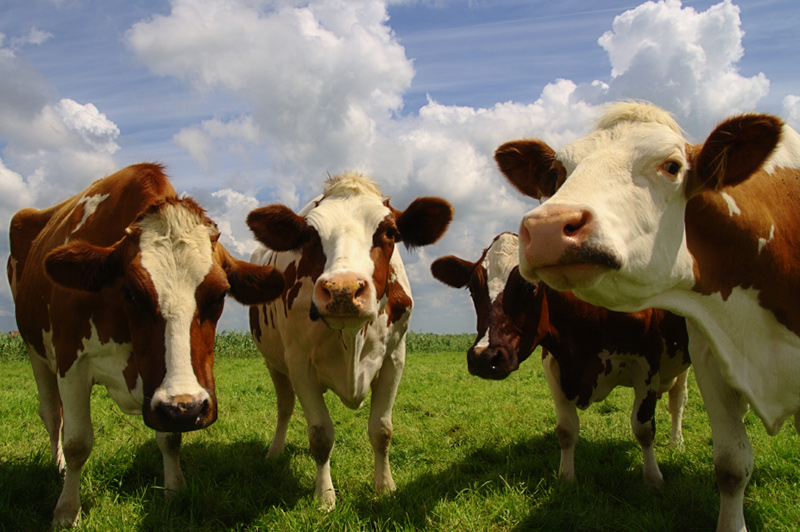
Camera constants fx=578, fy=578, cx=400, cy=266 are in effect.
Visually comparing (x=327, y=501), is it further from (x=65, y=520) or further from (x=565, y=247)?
(x=565, y=247)

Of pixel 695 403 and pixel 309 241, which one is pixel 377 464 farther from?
pixel 695 403

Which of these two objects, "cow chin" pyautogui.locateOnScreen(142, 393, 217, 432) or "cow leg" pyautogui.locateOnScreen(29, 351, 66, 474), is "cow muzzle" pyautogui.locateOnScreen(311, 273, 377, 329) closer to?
"cow chin" pyautogui.locateOnScreen(142, 393, 217, 432)

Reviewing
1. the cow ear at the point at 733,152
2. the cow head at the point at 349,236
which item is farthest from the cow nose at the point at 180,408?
the cow ear at the point at 733,152

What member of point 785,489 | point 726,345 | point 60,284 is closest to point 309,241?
point 60,284

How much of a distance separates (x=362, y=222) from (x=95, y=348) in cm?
220

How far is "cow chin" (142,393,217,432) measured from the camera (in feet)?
11.3

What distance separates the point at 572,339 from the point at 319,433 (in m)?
2.50

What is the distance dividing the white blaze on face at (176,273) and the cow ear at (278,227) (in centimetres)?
63

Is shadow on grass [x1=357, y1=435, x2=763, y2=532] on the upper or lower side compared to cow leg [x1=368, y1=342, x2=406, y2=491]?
lower

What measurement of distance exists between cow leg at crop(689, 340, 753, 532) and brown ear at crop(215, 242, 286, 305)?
10.2 ft

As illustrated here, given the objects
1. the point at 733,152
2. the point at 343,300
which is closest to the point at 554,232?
the point at 733,152

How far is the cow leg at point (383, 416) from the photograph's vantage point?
16.6 feet

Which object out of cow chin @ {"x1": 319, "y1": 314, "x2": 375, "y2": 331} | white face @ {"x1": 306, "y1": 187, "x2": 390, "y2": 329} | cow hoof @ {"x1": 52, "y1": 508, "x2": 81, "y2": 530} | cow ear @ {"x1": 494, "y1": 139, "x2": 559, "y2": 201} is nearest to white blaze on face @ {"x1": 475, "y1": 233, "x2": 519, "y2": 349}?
cow ear @ {"x1": 494, "y1": 139, "x2": 559, "y2": 201}

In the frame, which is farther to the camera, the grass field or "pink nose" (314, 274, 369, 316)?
the grass field
